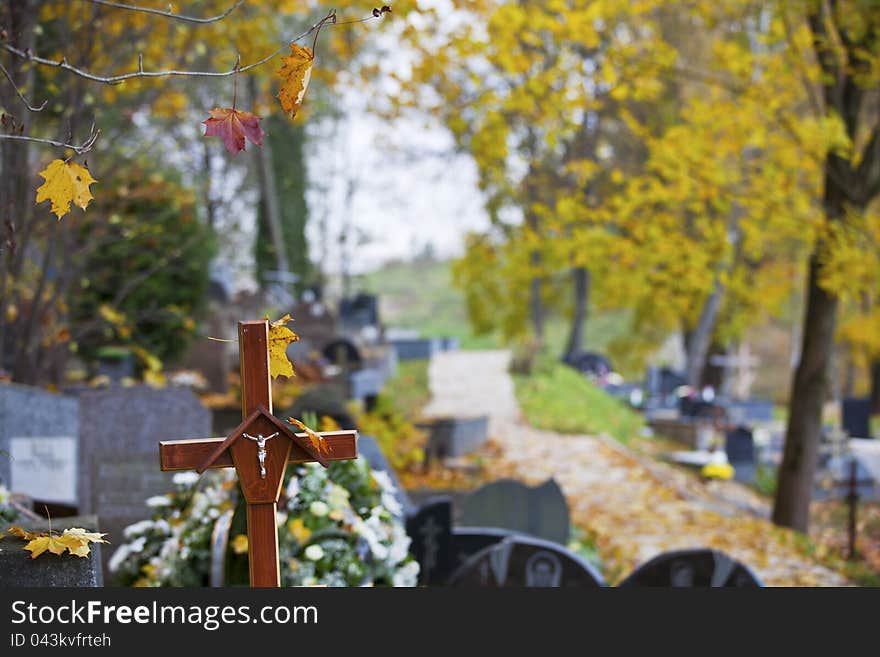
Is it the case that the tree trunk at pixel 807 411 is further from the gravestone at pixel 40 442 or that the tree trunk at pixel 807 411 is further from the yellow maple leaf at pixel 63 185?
the yellow maple leaf at pixel 63 185

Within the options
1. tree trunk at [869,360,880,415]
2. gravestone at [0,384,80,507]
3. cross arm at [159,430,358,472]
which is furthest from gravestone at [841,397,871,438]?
cross arm at [159,430,358,472]

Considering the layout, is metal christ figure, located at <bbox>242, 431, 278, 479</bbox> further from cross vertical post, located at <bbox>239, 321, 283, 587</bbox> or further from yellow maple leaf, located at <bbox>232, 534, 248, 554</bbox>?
yellow maple leaf, located at <bbox>232, 534, 248, 554</bbox>

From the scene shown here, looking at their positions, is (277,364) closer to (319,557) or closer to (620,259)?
(319,557)

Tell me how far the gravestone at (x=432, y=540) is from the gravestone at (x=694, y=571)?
44.0 inches

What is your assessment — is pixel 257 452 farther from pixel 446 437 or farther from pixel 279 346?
pixel 446 437

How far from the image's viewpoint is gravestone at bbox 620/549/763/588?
17.8 ft

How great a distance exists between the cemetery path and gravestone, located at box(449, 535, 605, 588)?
2791 millimetres

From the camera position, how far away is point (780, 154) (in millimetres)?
11656

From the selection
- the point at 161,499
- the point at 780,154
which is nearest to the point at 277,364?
the point at 161,499

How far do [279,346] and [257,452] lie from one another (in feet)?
0.96

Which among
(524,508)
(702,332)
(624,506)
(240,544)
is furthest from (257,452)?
(702,332)

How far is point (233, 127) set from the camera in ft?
8.98

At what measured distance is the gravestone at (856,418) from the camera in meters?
18.0

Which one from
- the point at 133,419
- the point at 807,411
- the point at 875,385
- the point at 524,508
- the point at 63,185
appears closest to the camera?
the point at 63,185
